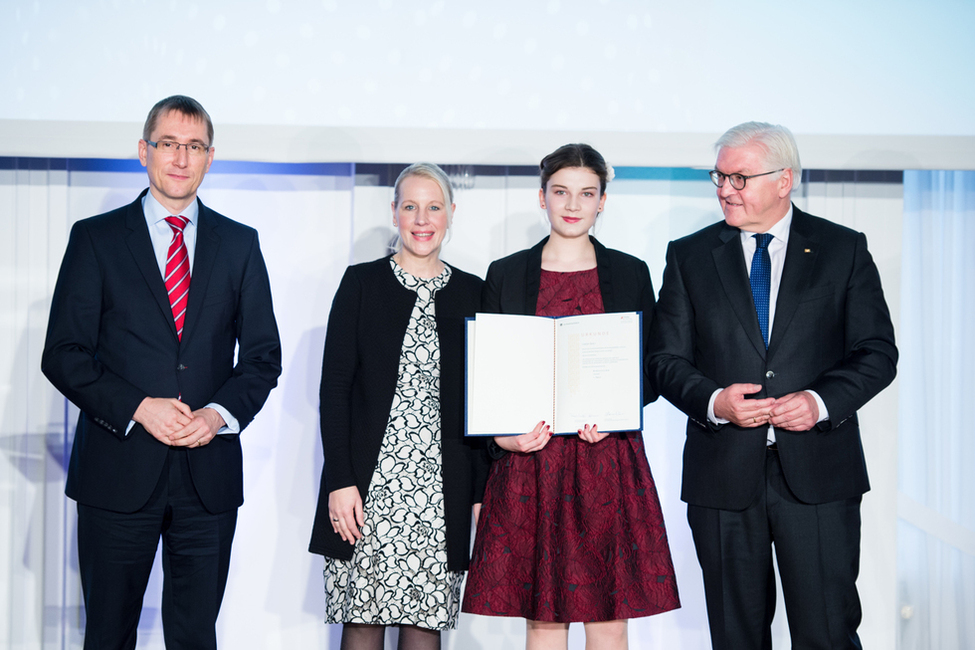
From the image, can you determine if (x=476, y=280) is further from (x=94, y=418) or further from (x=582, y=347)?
(x=94, y=418)

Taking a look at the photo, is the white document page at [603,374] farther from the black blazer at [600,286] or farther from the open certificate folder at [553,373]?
the black blazer at [600,286]

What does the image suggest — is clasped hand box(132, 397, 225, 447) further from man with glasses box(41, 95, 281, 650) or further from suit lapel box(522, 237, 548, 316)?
suit lapel box(522, 237, 548, 316)

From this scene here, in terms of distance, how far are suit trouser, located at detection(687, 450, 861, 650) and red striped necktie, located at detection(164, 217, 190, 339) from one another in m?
1.53

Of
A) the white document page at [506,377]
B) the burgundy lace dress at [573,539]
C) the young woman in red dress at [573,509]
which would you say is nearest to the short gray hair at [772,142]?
the young woman in red dress at [573,509]

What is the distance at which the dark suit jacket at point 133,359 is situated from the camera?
1.98 m

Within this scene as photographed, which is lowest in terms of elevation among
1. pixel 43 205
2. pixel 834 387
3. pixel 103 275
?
pixel 834 387

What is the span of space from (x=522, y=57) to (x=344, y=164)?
0.85m

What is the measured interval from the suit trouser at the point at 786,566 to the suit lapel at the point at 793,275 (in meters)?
0.34

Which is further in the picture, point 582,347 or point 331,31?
point 331,31

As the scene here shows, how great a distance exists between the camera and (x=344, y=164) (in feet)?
10.2

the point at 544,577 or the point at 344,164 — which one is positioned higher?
the point at 344,164

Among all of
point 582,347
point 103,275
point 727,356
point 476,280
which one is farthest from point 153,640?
point 727,356

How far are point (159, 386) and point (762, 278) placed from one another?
1650mm

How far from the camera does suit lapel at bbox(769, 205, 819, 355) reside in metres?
1.99
